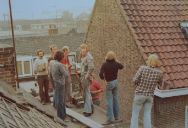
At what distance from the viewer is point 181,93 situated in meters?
10.9

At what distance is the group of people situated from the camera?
8352 millimetres

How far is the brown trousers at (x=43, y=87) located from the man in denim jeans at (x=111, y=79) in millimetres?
2083

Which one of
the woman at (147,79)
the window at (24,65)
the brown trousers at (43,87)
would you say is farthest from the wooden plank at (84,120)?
the window at (24,65)

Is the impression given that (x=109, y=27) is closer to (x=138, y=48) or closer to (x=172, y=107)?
(x=138, y=48)

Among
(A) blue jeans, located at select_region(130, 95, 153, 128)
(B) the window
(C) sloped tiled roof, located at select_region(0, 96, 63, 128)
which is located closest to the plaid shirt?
(A) blue jeans, located at select_region(130, 95, 153, 128)

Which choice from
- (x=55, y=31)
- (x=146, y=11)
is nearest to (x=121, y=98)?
(x=146, y=11)

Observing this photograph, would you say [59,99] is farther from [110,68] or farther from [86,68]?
[110,68]

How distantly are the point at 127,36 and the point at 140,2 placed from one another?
137cm

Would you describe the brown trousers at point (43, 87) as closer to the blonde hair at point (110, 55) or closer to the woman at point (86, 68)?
the woman at point (86, 68)

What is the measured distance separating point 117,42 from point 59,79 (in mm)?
4405

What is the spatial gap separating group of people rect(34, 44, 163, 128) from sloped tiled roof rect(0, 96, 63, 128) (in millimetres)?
3410

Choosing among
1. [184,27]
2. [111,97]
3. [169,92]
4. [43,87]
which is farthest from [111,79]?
[184,27]

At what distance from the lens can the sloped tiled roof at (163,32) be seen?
11.3m

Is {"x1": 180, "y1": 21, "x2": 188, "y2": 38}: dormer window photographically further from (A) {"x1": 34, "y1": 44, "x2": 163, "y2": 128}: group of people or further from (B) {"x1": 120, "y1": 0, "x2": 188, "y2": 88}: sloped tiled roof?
(A) {"x1": 34, "y1": 44, "x2": 163, "y2": 128}: group of people
